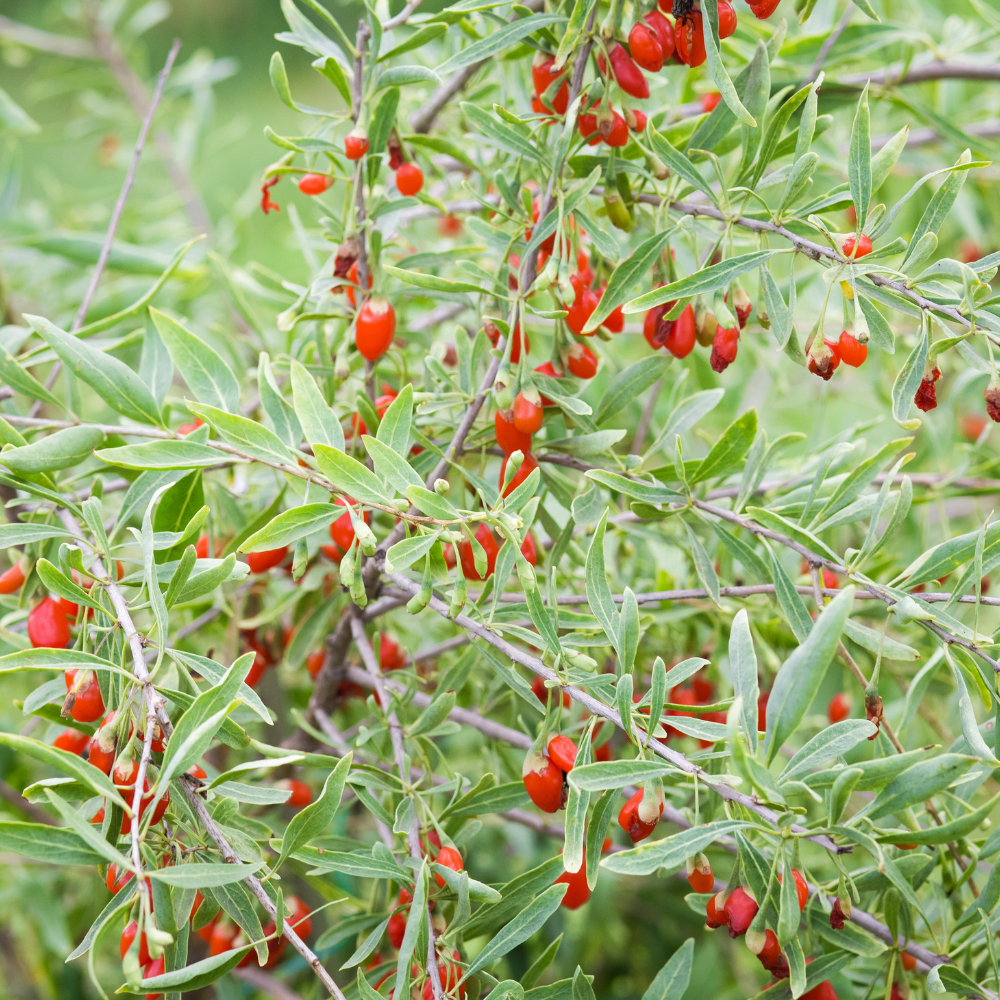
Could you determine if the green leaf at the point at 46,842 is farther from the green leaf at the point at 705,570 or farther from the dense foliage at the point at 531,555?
the green leaf at the point at 705,570

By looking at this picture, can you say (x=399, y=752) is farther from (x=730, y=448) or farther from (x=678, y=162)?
(x=678, y=162)

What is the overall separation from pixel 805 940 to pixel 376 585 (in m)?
0.34

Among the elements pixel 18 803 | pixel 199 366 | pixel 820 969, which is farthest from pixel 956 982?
pixel 18 803

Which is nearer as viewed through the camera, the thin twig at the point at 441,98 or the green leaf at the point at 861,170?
the green leaf at the point at 861,170

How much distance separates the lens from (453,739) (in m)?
1.00

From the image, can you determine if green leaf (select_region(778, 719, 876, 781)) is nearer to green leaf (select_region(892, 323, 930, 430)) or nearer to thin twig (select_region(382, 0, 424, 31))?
green leaf (select_region(892, 323, 930, 430))

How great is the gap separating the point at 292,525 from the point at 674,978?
0.34 metres

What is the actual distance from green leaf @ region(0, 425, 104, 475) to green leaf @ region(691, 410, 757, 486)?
354mm

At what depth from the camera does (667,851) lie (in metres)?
0.40

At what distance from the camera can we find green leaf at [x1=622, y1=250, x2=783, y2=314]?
46 centimetres

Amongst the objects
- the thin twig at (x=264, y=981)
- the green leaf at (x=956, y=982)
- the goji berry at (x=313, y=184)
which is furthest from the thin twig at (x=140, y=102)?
the green leaf at (x=956, y=982)

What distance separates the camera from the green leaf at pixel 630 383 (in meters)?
0.60

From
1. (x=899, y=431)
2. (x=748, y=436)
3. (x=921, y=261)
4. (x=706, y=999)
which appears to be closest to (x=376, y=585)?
(x=748, y=436)

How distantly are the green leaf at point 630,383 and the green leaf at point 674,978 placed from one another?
1.09ft
